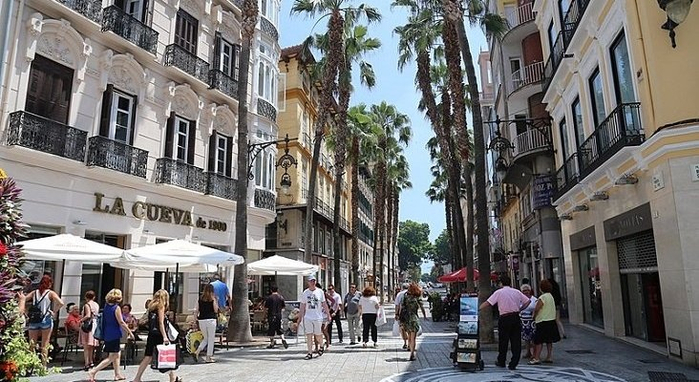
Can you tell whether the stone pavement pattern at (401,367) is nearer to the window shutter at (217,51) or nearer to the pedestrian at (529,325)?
the pedestrian at (529,325)

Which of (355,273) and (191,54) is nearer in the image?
(191,54)

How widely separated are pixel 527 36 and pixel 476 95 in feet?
41.7

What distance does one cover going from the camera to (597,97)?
1507 centimetres

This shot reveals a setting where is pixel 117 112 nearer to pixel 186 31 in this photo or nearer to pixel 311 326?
pixel 186 31

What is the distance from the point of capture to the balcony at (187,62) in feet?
55.9

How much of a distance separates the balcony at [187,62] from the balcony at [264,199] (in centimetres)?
563

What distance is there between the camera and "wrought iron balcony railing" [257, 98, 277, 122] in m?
22.3

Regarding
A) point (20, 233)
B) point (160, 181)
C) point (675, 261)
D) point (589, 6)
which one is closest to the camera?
point (20, 233)

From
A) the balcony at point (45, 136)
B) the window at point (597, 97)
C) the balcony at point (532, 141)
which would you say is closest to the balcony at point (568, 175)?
the window at point (597, 97)

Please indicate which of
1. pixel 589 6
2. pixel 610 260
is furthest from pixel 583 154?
pixel 589 6

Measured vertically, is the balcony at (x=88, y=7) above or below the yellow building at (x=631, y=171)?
above

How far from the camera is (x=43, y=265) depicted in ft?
42.1

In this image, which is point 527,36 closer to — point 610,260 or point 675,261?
point 610,260

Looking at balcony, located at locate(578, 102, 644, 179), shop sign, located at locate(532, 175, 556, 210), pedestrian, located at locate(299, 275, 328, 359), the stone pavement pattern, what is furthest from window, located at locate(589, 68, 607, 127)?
pedestrian, located at locate(299, 275, 328, 359)
